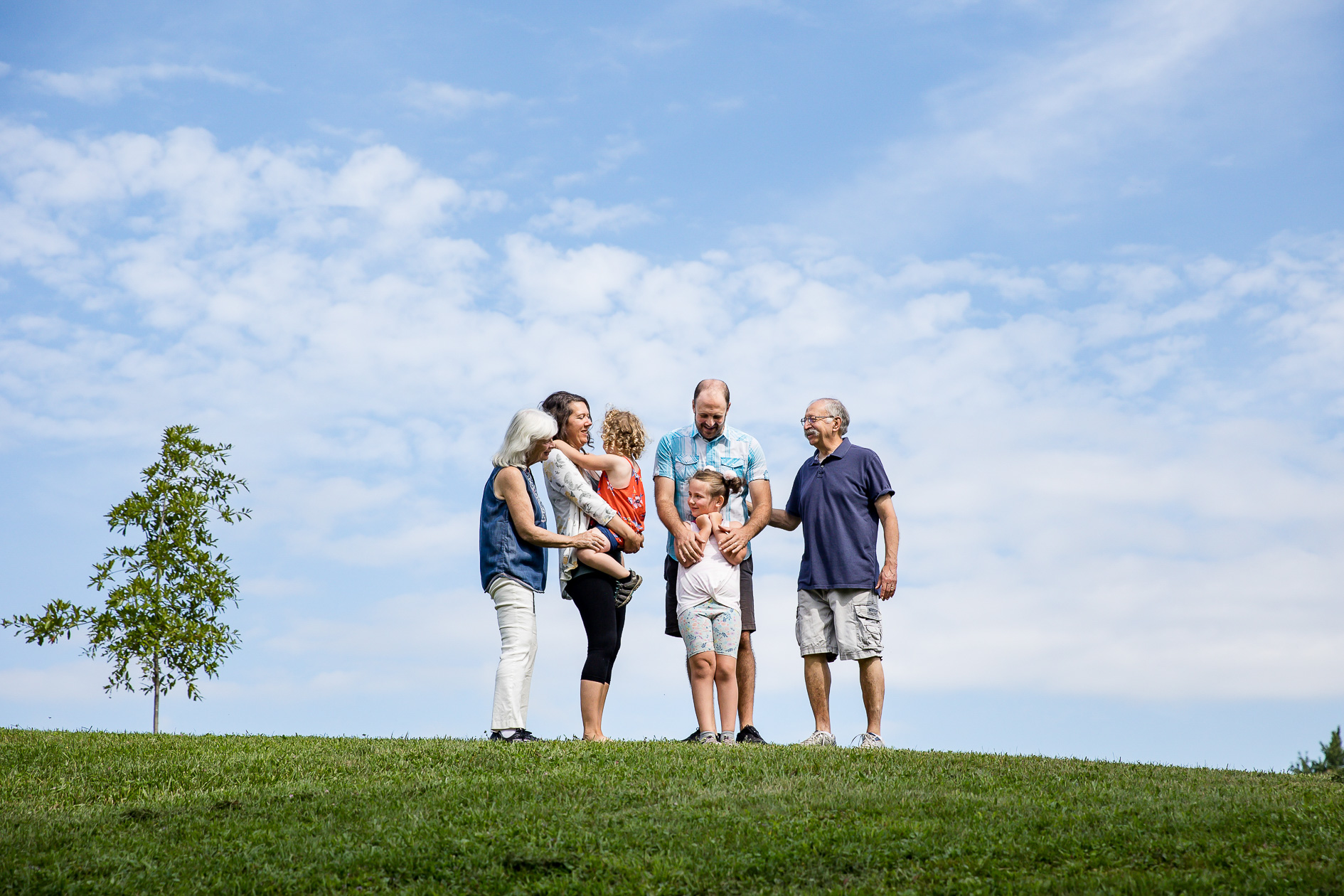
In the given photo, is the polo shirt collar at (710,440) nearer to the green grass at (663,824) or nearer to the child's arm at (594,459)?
the child's arm at (594,459)

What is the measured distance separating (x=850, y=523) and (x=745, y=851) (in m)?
4.59

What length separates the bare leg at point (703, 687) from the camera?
9.77 m

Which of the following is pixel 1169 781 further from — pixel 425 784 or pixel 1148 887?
pixel 425 784

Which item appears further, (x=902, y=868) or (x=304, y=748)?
(x=304, y=748)

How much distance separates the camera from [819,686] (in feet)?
34.4

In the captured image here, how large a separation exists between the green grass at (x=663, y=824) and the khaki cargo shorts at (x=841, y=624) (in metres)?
1.11

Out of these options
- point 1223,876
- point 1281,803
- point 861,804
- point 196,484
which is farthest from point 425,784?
point 196,484

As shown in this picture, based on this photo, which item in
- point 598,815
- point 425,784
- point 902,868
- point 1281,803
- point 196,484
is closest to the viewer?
point 902,868

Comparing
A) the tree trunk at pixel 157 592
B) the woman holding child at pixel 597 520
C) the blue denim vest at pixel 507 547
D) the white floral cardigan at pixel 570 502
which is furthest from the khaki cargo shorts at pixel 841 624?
the tree trunk at pixel 157 592

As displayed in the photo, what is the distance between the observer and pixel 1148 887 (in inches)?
231

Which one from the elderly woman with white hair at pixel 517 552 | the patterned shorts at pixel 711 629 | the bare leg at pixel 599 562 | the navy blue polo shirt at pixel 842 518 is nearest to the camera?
the bare leg at pixel 599 562

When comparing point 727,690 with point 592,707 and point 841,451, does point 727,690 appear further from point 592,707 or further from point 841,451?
point 841,451

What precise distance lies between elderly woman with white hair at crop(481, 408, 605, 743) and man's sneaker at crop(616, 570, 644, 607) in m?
0.45

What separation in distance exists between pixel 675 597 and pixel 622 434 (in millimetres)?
1627
